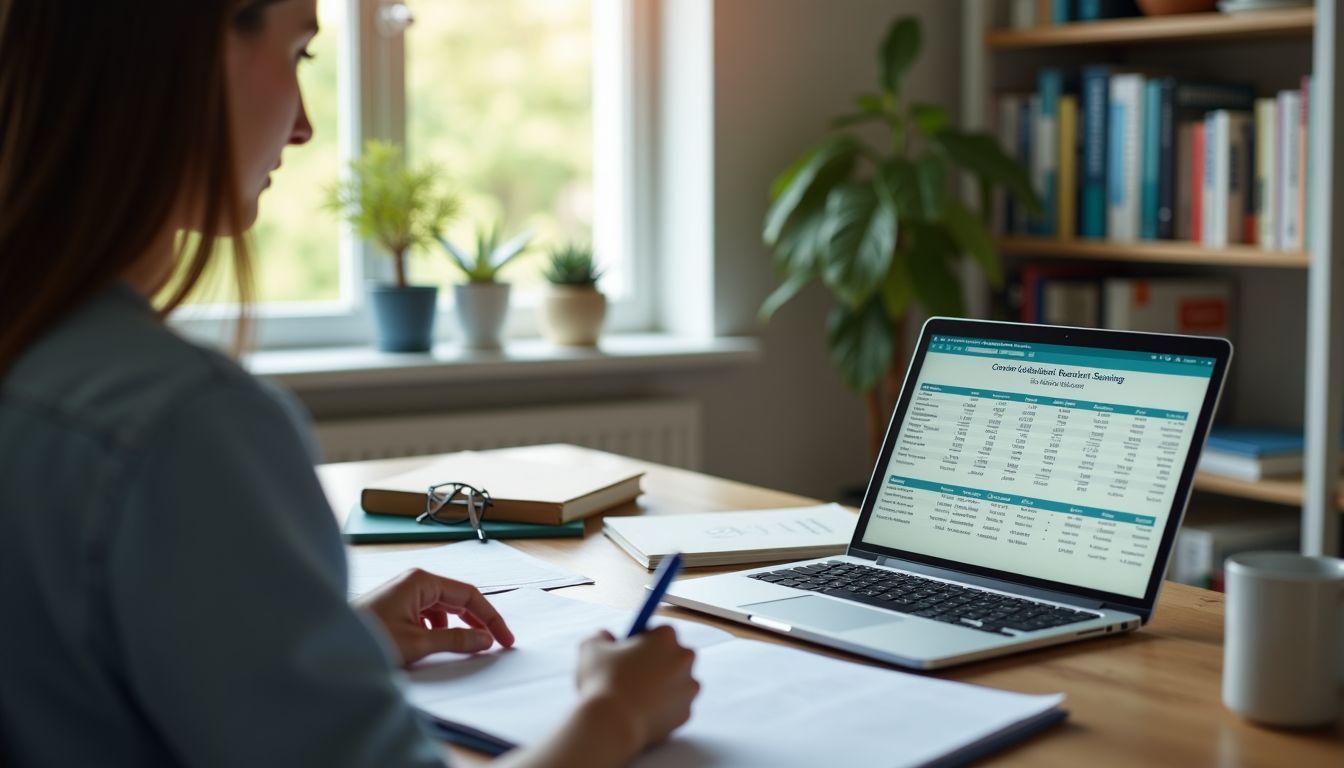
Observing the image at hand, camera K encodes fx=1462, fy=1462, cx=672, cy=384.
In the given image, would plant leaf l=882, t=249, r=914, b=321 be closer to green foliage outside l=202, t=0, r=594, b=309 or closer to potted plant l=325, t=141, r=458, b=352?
green foliage outside l=202, t=0, r=594, b=309

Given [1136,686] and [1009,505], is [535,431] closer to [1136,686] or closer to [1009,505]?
[1009,505]

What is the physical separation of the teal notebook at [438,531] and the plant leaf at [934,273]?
4.52 ft

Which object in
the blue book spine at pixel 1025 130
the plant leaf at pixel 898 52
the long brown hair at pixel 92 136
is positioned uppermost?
the plant leaf at pixel 898 52

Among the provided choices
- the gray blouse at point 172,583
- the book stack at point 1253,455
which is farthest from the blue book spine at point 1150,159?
the gray blouse at point 172,583

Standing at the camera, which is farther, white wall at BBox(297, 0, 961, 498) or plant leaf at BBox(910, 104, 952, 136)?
white wall at BBox(297, 0, 961, 498)

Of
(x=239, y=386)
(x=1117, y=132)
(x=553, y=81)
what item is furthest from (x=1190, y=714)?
(x=553, y=81)

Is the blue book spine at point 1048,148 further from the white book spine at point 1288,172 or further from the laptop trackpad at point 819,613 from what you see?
the laptop trackpad at point 819,613

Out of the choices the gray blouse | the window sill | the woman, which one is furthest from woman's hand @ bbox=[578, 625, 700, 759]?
the window sill

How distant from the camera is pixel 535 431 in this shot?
276 cm

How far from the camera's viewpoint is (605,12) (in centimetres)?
306

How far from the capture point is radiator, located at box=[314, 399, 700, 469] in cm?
258

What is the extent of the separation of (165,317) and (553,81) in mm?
2325

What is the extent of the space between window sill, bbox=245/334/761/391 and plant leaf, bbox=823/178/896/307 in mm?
367

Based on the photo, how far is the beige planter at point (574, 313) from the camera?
2.82m
